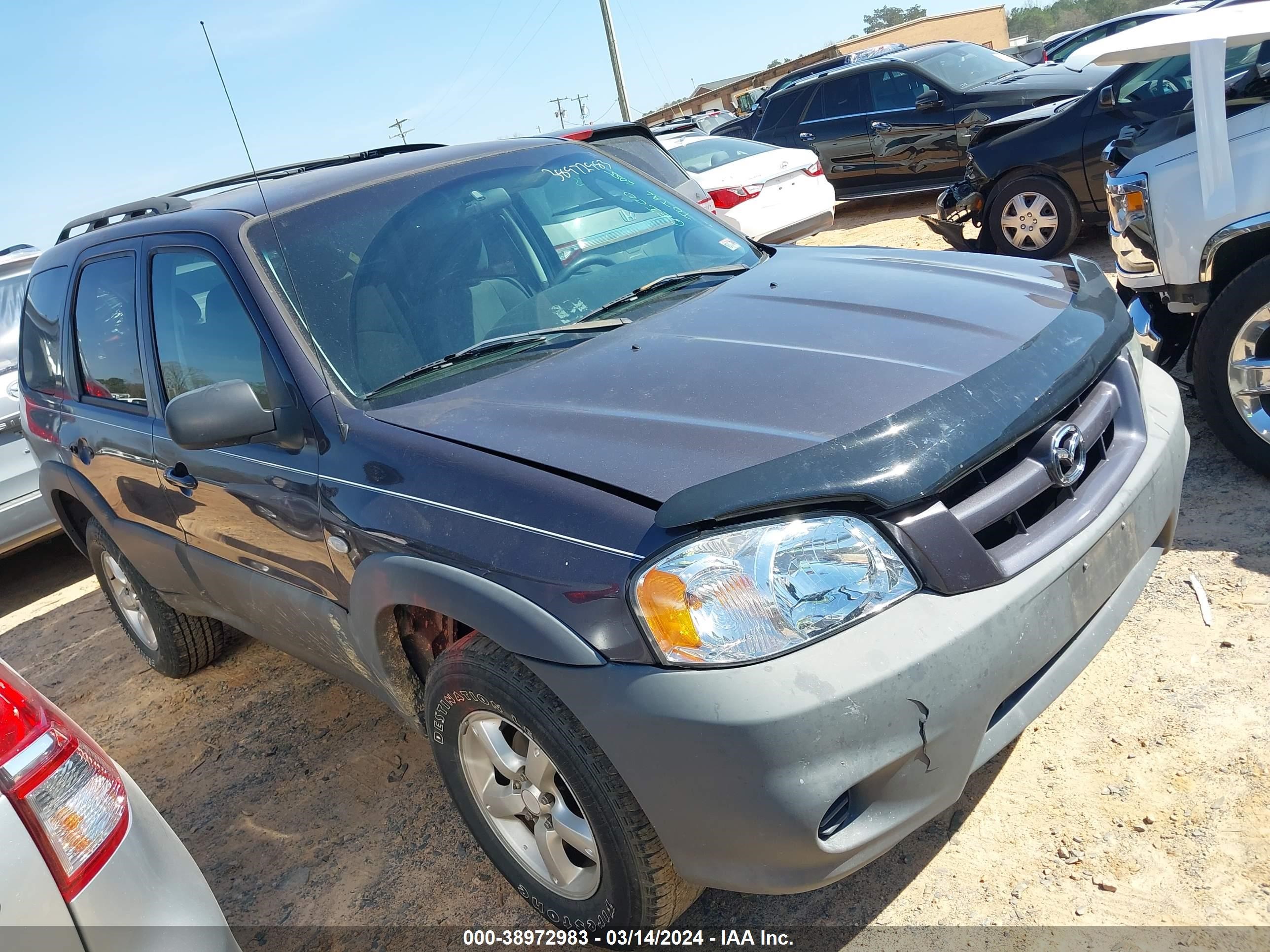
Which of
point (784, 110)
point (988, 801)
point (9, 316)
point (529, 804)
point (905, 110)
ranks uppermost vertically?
point (9, 316)

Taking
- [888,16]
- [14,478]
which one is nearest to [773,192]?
[14,478]

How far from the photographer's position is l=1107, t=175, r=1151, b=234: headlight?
12.0ft

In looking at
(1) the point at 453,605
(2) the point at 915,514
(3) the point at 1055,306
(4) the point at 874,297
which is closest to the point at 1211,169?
(3) the point at 1055,306

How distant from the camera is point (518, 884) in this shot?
233cm

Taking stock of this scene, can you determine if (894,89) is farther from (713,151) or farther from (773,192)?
(773,192)

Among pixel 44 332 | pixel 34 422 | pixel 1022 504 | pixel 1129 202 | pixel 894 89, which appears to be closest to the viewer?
pixel 1022 504

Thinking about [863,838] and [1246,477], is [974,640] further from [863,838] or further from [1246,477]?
[1246,477]

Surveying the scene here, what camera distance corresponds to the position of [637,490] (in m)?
1.84

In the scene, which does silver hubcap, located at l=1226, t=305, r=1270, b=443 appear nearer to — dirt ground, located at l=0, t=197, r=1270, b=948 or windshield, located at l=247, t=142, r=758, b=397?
dirt ground, located at l=0, t=197, r=1270, b=948

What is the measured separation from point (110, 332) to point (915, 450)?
3.00 m

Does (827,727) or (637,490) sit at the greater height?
(637,490)

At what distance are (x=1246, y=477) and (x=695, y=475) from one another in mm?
2785

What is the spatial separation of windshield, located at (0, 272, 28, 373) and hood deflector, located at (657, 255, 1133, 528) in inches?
217

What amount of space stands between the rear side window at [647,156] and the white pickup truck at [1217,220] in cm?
224
